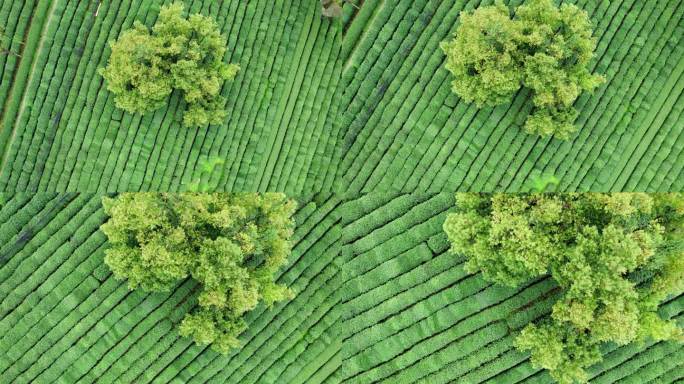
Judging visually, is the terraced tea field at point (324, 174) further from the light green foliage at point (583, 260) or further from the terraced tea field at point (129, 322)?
the light green foliage at point (583, 260)

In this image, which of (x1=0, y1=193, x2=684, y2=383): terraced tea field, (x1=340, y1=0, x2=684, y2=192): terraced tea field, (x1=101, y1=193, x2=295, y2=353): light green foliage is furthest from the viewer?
(x1=340, y1=0, x2=684, y2=192): terraced tea field

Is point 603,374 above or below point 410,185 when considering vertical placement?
below

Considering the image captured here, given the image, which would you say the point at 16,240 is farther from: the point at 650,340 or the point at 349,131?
the point at 650,340

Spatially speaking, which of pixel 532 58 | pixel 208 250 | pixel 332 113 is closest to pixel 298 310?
pixel 208 250

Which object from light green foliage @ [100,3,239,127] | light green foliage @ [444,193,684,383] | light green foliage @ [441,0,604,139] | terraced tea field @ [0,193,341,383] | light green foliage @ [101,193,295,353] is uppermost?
light green foliage @ [441,0,604,139]

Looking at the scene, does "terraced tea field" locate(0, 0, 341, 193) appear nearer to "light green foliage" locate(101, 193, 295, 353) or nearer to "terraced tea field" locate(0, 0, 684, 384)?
"terraced tea field" locate(0, 0, 684, 384)

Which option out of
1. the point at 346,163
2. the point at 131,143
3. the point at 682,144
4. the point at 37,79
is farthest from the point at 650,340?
the point at 37,79

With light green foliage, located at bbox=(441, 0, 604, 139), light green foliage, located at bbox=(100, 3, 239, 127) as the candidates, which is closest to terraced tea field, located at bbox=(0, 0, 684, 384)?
light green foliage, located at bbox=(100, 3, 239, 127)
